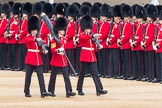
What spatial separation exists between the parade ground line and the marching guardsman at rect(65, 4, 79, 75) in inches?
46.0

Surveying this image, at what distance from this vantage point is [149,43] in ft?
55.4

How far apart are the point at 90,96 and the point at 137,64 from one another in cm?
353

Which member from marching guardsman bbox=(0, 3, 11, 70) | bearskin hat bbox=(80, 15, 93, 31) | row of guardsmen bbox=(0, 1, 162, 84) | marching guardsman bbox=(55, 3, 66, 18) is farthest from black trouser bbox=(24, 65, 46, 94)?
marching guardsman bbox=(0, 3, 11, 70)

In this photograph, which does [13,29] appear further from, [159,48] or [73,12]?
[159,48]

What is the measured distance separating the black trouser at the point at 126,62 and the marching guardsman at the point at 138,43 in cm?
13

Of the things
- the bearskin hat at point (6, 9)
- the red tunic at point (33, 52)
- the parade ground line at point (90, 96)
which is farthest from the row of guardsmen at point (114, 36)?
the red tunic at point (33, 52)

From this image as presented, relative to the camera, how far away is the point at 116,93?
48.3ft

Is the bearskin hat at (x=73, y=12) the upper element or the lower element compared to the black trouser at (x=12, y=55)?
upper

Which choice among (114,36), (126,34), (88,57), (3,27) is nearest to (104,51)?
(114,36)

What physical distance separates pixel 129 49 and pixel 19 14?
11.3ft

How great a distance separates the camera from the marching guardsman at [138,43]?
56.2 feet

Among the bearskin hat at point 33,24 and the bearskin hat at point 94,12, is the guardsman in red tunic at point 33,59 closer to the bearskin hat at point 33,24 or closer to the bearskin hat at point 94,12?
the bearskin hat at point 33,24

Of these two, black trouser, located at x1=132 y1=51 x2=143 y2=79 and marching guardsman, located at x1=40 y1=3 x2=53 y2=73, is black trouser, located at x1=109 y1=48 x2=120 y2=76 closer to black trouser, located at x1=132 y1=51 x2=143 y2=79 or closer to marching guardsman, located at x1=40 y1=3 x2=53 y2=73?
black trouser, located at x1=132 y1=51 x2=143 y2=79

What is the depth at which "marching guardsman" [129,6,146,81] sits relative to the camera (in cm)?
1712
